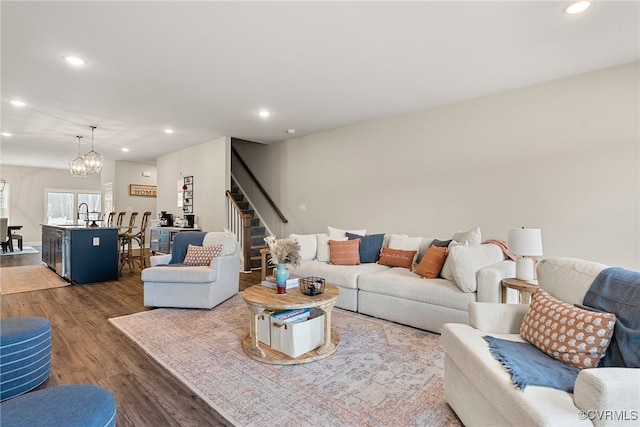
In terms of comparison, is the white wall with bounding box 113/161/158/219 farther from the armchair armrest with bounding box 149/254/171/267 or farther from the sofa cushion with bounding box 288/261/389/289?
the sofa cushion with bounding box 288/261/389/289

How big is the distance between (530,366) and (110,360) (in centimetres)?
293

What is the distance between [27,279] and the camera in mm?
5609

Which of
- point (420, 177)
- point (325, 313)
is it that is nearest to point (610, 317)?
point (325, 313)

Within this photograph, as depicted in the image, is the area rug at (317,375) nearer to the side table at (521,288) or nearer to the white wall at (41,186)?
the side table at (521,288)

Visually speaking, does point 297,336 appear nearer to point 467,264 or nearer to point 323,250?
point 467,264

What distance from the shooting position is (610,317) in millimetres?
1525

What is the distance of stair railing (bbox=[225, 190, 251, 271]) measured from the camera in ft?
19.9

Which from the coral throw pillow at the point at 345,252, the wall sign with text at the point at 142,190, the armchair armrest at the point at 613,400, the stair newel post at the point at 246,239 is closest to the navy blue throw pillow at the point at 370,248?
the coral throw pillow at the point at 345,252

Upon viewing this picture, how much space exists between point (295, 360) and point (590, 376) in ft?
6.13

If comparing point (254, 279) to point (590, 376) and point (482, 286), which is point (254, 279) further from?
point (590, 376)

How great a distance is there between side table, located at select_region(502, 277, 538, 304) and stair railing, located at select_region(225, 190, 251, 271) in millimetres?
4390

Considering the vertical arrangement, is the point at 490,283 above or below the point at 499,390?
above

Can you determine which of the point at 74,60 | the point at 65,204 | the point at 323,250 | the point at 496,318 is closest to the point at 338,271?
the point at 323,250

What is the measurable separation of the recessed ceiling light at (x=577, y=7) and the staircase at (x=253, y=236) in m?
5.31
